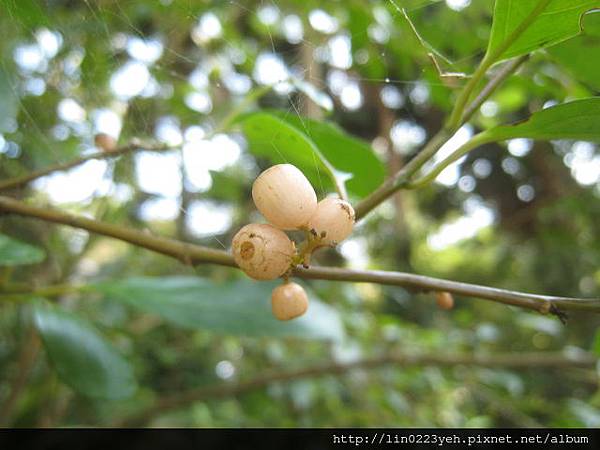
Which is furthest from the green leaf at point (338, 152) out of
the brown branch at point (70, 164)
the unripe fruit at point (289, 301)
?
the unripe fruit at point (289, 301)

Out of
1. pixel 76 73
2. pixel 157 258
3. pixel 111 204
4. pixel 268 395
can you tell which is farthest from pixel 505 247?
pixel 76 73

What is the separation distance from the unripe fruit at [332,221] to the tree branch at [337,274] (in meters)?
0.05

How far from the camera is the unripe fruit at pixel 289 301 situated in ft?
1.51

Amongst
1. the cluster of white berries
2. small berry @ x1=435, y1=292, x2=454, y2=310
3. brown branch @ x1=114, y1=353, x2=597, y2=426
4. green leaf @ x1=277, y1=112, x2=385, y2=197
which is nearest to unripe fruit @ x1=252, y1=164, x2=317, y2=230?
the cluster of white berries

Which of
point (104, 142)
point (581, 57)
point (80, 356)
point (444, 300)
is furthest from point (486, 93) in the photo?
point (80, 356)

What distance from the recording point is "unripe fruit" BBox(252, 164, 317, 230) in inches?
15.7

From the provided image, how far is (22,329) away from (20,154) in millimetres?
493

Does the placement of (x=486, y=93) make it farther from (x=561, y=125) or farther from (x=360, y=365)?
(x=360, y=365)

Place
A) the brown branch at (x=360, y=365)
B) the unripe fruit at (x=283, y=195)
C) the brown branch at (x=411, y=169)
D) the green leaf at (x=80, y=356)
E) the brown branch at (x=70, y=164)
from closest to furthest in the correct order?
the unripe fruit at (x=283, y=195) < the brown branch at (x=411, y=169) < the brown branch at (x=70, y=164) < the green leaf at (x=80, y=356) < the brown branch at (x=360, y=365)

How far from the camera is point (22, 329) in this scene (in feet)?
4.69

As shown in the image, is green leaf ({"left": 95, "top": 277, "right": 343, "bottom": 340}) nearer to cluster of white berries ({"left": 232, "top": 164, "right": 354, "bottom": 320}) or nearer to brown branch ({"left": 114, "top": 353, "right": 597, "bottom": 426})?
brown branch ({"left": 114, "top": 353, "right": 597, "bottom": 426})

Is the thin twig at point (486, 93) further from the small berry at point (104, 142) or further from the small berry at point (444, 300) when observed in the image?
the small berry at point (104, 142)

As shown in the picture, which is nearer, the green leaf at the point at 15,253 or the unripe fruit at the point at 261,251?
the unripe fruit at the point at 261,251
